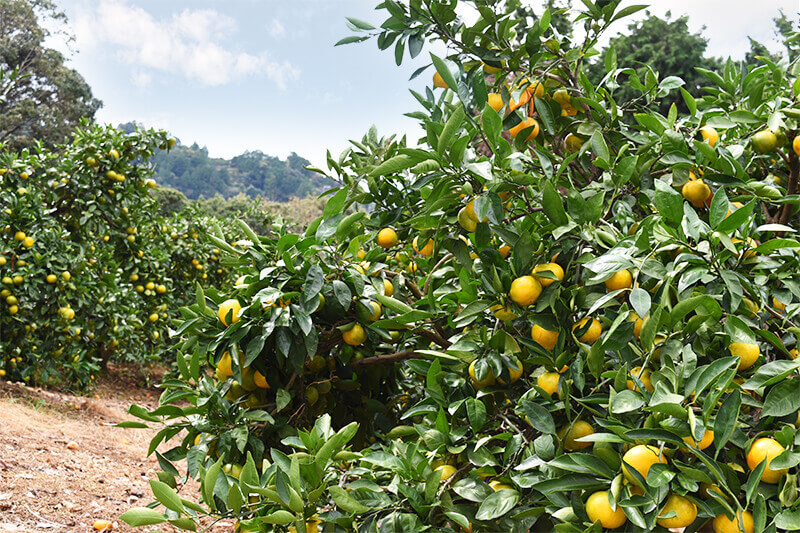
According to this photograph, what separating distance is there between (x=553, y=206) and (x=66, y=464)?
3.34 meters

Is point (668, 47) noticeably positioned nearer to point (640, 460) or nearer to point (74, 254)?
point (74, 254)

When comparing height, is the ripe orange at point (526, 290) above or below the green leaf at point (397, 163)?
below

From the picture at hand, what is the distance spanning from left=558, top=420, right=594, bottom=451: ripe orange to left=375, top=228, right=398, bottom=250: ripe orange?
0.75 meters

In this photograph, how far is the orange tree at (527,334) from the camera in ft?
2.91

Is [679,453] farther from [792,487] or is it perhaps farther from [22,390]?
[22,390]

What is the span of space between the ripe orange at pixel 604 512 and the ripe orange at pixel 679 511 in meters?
0.06

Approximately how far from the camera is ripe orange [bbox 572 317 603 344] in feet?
3.74

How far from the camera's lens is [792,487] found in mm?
817

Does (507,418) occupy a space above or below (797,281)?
below

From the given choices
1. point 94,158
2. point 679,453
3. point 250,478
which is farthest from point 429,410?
point 94,158

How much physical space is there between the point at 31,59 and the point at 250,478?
26.7 meters

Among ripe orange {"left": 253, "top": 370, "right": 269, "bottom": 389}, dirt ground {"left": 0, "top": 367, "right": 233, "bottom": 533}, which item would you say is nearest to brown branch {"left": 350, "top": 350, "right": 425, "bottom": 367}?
ripe orange {"left": 253, "top": 370, "right": 269, "bottom": 389}

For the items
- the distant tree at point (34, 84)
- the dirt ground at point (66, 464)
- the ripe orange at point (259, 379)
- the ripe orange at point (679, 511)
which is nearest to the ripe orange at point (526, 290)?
the ripe orange at point (679, 511)

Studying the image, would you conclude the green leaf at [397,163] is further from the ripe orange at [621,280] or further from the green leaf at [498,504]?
the green leaf at [498,504]
